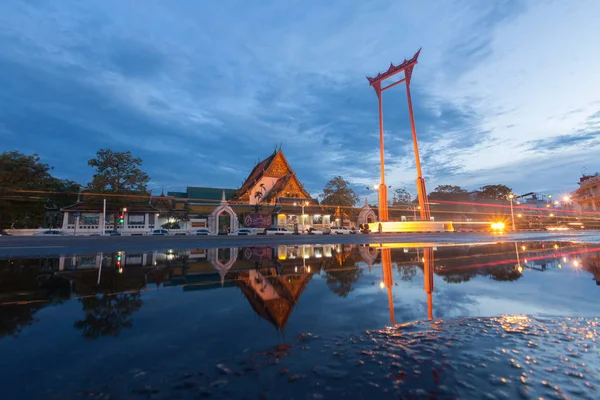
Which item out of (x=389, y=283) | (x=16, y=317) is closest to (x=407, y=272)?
(x=389, y=283)

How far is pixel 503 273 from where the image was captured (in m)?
5.98

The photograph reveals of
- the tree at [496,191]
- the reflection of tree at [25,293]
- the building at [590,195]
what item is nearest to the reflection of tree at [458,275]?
the reflection of tree at [25,293]

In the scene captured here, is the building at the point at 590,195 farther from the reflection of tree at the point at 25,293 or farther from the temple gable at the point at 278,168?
the reflection of tree at the point at 25,293

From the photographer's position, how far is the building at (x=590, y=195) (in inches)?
2552

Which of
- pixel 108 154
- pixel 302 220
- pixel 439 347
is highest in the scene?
pixel 108 154

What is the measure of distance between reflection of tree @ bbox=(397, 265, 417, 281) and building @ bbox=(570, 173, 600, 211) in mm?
84742

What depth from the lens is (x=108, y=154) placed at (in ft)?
117

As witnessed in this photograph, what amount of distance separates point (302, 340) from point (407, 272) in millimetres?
4375

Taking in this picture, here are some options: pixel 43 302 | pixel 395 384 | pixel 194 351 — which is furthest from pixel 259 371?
pixel 43 302

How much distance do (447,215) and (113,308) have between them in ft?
221

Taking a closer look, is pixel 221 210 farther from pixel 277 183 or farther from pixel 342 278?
pixel 342 278

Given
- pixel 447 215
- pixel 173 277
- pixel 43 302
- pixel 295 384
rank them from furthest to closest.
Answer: pixel 447 215
pixel 173 277
pixel 43 302
pixel 295 384

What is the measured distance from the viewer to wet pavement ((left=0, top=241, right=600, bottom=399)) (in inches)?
71.1

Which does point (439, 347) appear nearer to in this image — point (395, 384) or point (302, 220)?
point (395, 384)
